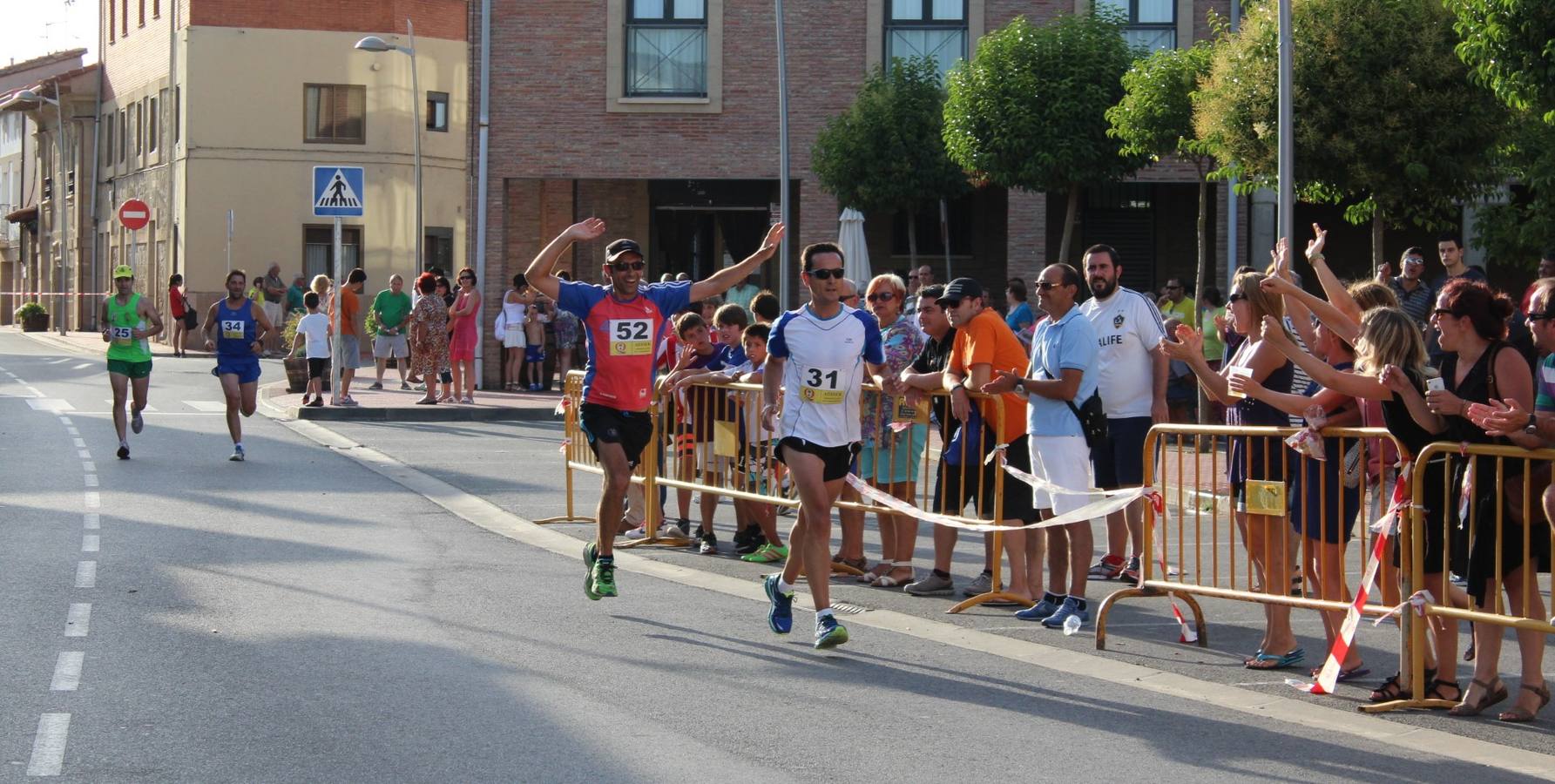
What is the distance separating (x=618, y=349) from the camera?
977cm

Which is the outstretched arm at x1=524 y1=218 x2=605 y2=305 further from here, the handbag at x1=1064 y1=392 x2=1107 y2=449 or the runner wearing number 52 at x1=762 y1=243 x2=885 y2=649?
the handbag at x1=1064 y1=392 x2=1107 y2=449

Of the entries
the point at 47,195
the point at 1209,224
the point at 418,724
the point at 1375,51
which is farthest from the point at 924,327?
the point at 47,195

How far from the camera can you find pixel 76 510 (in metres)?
13.3

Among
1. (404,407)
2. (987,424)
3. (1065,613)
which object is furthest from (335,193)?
(1065,613)

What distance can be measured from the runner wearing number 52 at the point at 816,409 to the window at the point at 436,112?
4186 centimetres

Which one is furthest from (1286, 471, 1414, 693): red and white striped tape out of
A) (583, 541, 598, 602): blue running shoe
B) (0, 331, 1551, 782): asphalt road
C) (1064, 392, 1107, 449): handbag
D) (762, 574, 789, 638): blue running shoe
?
(583, 541, 598, 602): blue running shoe

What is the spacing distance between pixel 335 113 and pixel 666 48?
67.8ft

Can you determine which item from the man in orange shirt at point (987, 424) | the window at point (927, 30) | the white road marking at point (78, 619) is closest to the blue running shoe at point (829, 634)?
the man in orange shirt at point (987, 424)

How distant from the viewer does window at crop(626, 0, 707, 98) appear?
30203mm

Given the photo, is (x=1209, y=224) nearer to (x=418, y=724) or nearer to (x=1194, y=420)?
(x=1194, y=420)

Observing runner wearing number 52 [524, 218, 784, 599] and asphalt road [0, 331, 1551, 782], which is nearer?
asphalt road [0, 331, 1551, 782]

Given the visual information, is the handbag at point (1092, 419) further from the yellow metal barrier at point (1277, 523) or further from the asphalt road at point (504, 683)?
the asphalt road at point (504, 683)

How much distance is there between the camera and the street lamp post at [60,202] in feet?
191

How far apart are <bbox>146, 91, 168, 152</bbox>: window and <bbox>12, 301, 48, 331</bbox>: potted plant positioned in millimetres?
11335
